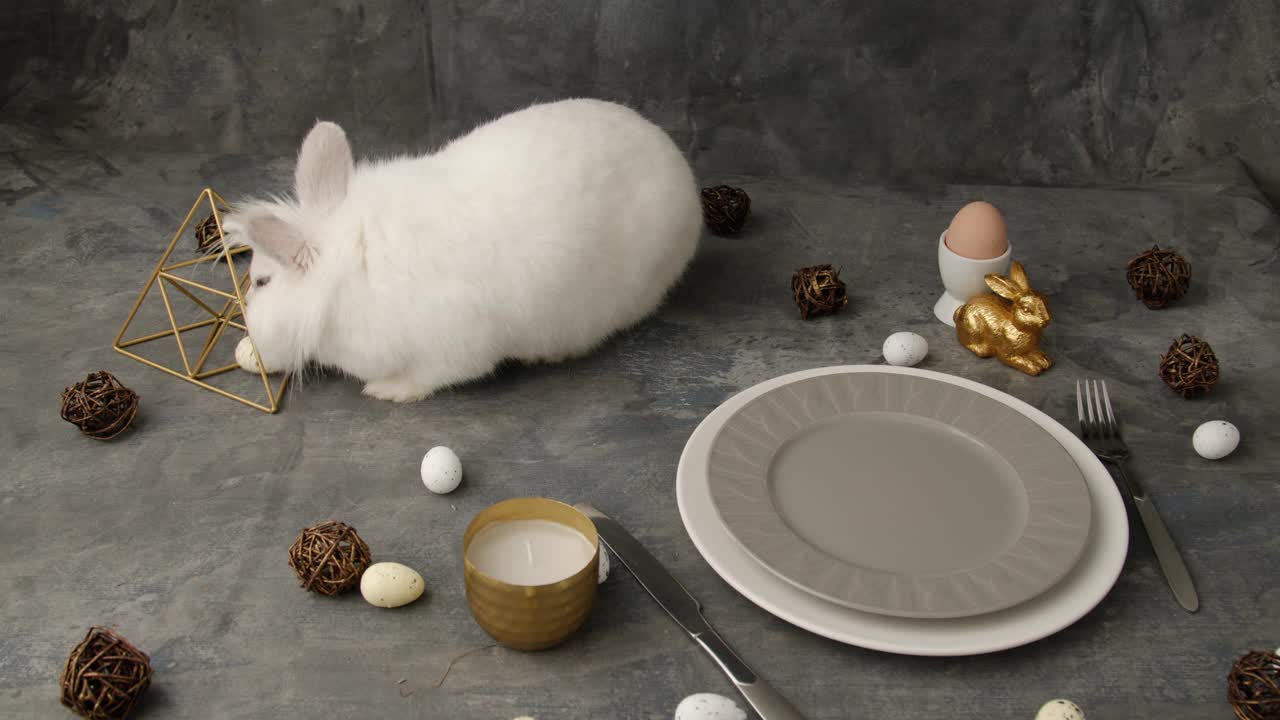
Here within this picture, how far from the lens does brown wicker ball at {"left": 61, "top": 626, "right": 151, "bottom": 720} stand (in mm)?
1192

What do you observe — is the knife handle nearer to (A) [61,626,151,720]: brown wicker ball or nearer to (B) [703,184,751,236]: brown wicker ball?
(A) [61,626,151,720]: brown wicker ball

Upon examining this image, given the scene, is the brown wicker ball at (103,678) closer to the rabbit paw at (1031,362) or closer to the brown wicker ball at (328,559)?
the brown wicker ball at (328,559)

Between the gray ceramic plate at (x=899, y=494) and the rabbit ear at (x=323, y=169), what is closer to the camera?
the gray ceramic plate at (x=899, y=494)

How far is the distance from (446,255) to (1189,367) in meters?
1.22

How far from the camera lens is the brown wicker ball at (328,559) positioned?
136 centimetres

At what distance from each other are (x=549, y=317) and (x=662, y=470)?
0.34 metres

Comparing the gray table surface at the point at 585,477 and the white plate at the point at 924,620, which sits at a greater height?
the white plate at the point at 924,620

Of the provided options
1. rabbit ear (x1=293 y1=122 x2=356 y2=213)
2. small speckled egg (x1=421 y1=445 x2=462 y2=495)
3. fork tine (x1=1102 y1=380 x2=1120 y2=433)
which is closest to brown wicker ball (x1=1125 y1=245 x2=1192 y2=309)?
fork tine (x1=1102 y1=380 x2=1120 y2=433)

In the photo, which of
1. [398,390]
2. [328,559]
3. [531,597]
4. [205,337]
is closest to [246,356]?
[205,337]

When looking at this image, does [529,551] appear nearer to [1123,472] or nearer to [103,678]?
[103,678]

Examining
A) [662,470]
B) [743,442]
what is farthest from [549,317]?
[743,442]

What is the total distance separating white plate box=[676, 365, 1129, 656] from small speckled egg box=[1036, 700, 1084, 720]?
7 centimetres

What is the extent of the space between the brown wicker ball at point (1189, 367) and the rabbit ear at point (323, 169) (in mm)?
1402

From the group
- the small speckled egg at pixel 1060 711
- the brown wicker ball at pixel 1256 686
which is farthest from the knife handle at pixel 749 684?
the brown wicker ball at pixel 1256 686
